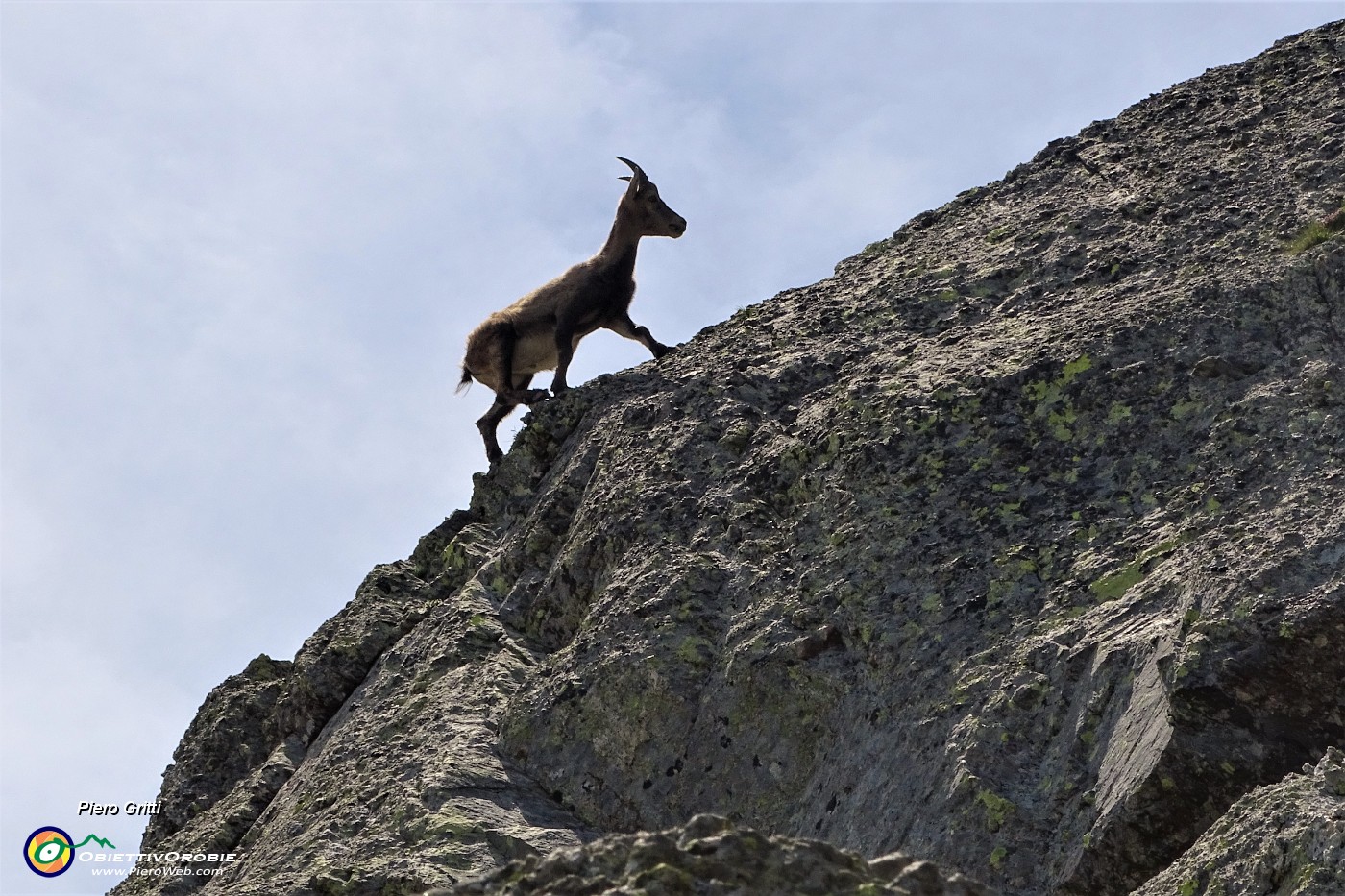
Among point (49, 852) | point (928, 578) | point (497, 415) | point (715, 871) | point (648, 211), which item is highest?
point (648, 211)

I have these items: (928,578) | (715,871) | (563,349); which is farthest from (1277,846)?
(563,349)

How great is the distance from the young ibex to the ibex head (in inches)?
1.2

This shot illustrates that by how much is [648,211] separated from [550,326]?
160cm

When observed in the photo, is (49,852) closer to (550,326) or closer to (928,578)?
(550,326)

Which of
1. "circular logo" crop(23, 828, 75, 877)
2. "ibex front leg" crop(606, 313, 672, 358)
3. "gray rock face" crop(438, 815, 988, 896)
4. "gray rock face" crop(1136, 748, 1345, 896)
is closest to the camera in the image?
"gray rock face" crop(438, 815, 988, 896)

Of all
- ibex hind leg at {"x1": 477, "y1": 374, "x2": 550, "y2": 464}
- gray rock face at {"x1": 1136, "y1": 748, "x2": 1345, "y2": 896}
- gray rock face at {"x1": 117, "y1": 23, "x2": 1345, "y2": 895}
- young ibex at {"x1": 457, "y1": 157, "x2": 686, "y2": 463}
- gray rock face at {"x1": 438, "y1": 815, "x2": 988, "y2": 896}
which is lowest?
gray rock face at {"x1": 1136, "y1": 748, "x2": 1345, "y2": 896}

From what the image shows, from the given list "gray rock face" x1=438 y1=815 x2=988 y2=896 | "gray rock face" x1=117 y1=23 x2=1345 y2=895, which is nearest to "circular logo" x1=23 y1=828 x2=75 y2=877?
"gray rock face" x1=117 y1=23 x2=1345 y2=895

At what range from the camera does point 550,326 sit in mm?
14703

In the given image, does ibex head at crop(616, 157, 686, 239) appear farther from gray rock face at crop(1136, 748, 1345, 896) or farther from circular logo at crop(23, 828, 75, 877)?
gray rock face at crop(1136, 748, 1345, 896)

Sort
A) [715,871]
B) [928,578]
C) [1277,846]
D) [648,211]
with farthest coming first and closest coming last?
[648,211], [928,578], [1277,846], [715,871]

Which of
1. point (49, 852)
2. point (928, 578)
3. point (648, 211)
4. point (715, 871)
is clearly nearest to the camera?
point (715, 871)

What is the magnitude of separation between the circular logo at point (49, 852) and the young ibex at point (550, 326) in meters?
4.69

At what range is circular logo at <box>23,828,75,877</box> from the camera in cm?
1252

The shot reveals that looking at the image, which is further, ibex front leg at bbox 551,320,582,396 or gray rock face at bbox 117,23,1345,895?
ibex front leg at bbox 551,320,582,396
